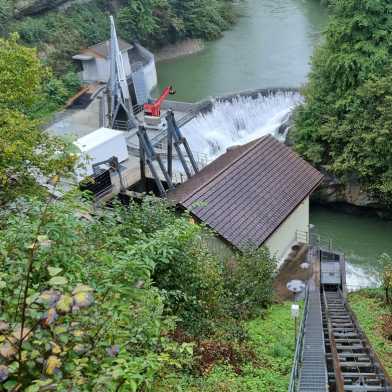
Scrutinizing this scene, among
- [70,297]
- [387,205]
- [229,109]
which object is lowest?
[387,205]

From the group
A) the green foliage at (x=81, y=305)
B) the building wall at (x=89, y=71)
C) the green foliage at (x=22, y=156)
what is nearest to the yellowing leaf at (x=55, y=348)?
the green foliage at (x=81, y=305)

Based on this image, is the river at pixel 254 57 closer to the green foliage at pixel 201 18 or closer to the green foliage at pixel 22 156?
the green foliage at pixel 201 18

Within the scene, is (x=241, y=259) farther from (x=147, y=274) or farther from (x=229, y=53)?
(x=229, y=53)

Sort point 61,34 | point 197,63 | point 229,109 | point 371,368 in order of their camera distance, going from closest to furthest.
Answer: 1. point 371,368
2. point 229,109
3. point 61,34
4. point 197,63

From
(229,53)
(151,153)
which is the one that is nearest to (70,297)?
(151,153)

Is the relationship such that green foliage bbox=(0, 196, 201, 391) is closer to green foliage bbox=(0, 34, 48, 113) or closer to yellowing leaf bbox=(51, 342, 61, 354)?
yellowing leaf bbox=(51, 342, 61, 354)

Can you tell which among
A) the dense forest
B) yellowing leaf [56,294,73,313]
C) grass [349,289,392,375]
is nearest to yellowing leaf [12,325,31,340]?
the dense forest

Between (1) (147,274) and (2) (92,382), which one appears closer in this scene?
(2) (92,382)

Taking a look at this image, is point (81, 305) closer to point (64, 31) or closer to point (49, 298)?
point (49, 298)
